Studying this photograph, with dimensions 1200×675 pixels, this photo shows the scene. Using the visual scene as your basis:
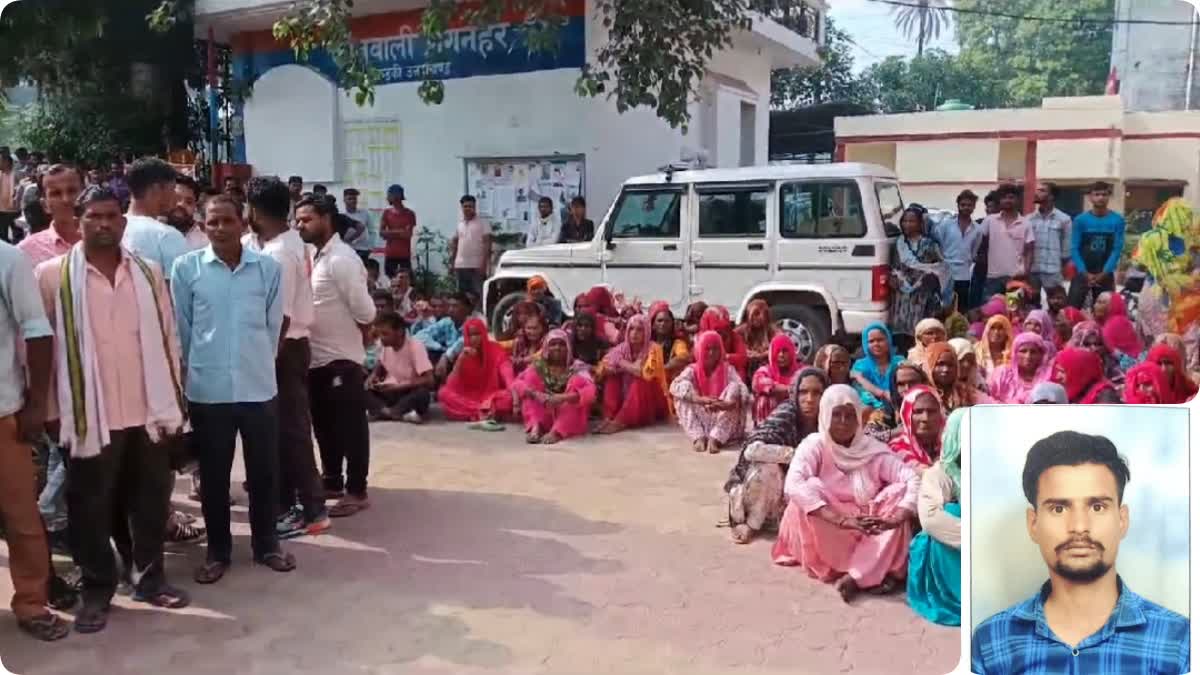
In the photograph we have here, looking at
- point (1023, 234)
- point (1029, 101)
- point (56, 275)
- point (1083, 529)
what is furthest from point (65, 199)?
point (1029, 101)

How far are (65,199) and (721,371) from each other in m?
3.97

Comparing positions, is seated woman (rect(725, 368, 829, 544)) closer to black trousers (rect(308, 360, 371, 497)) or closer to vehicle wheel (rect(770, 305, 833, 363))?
black trousers (rect(308, 360, 371, 497))

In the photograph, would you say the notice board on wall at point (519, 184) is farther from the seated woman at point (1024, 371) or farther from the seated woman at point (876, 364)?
the seated woman at point (1024, 371)

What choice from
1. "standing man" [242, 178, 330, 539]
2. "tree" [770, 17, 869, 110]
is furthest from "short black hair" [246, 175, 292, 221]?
"tree" [770, 17, 869, 110]

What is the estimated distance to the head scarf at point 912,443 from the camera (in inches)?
173

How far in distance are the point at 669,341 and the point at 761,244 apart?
1.23 meters

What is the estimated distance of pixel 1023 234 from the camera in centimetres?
833

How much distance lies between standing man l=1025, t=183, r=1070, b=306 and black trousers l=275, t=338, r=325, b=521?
6085 millimetres

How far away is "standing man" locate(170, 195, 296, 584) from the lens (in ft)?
12.7

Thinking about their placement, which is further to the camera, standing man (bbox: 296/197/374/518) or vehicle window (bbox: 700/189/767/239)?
vehicle window (bbox: 700/189/767/239)

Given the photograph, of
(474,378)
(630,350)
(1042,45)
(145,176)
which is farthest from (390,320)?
(1042,45)

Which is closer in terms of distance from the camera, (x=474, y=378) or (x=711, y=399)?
(x=711, y=399)

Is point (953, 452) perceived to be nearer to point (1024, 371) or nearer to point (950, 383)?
point (950, 383)

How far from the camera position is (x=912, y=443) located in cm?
450
